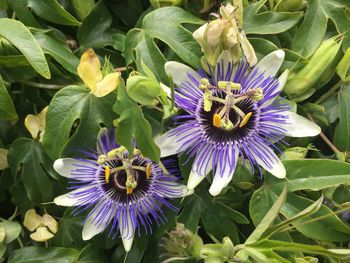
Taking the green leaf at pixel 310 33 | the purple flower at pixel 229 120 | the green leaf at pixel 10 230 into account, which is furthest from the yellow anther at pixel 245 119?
the green leaf at pixel 10 230

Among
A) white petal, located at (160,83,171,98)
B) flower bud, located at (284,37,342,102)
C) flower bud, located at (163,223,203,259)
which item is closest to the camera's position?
flower bud, located at (163,223,203,259)

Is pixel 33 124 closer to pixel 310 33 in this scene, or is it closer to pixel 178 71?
pixel 178 71

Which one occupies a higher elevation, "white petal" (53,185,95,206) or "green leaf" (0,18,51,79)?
"green leaf" (0,18,51,79)

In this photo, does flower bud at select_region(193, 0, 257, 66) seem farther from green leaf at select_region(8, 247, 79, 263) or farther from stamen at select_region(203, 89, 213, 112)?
green leaf at select_region(8, 247, 79, 263)

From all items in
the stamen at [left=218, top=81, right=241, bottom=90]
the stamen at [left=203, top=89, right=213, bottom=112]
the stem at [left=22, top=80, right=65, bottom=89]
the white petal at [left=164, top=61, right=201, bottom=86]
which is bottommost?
the stem at [left=22, top=80, right=65, bottom=89]

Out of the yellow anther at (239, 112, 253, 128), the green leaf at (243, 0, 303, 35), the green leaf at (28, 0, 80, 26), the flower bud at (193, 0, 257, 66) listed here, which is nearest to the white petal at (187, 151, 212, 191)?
the yellow anther at (239, 112, 253, 128)

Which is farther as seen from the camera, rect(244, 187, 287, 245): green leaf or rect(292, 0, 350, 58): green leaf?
rect(292, 0, 350, 58): green leaf
